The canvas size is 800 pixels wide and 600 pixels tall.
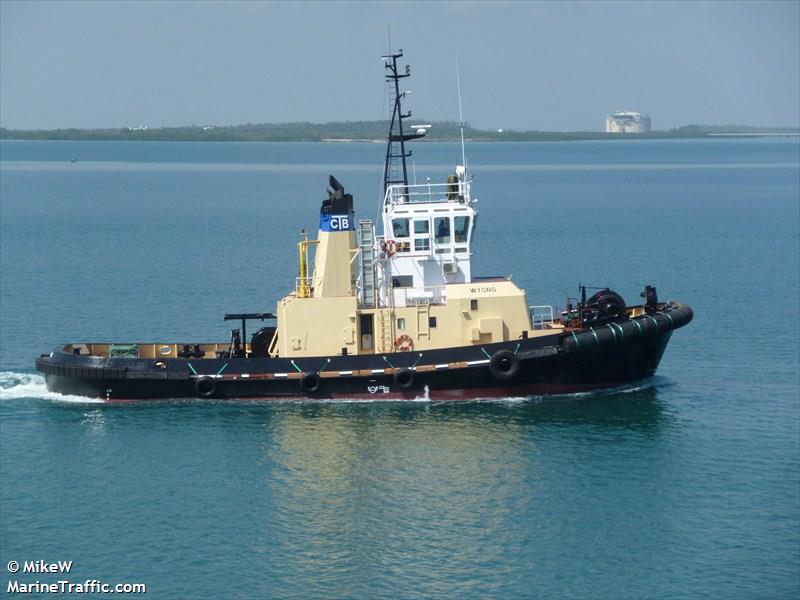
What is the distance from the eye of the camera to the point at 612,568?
20719mm

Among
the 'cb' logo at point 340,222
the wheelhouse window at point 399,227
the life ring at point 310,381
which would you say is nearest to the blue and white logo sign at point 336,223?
the 'cb' logo at point 340,222

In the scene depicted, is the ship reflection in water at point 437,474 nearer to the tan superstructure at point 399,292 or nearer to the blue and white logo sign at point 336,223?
the tan superstructure at point 399,292

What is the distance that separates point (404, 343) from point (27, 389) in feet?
30.7

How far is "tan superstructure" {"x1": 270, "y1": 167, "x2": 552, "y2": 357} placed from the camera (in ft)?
98.4

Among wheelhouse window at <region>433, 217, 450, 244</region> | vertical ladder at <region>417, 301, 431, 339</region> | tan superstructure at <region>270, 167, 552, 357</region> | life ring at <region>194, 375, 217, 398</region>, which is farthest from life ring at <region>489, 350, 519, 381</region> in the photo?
life ring at <region>194, 375, 217, 398</region>

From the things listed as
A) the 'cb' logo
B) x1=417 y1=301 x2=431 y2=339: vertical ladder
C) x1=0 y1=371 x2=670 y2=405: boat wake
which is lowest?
x1=0 y1=371 x2=670 y2=405: boat wake

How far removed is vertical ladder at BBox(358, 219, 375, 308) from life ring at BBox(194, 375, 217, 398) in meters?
3.98

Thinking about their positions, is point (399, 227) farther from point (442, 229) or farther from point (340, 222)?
point (340, 222)

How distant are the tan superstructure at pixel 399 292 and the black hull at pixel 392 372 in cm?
58

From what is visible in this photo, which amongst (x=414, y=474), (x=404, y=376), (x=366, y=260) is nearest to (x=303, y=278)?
(x=366, y=260)

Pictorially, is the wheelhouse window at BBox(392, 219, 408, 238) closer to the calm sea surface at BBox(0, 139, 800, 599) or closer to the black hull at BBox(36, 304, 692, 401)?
the black hull at BBox(36, 304, 692, 401)

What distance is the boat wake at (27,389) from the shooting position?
3036 centimetres

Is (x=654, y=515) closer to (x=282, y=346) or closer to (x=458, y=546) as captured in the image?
(x=458, y=546)

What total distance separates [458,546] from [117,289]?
2829cm
